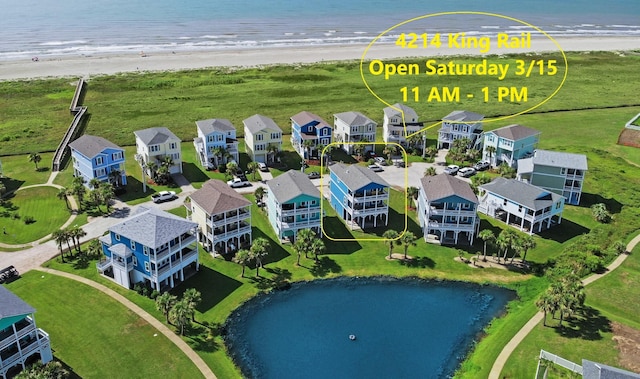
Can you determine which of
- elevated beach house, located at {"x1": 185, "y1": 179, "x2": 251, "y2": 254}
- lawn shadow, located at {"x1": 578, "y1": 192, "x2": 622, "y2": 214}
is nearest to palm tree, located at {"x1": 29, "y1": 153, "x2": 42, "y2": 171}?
elevated beach house, located at {"x1": 185, "y1": 179, "x2": 251, "y2": 254}

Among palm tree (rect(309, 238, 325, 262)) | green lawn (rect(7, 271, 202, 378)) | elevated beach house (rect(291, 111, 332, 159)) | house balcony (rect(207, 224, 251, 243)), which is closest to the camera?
green lawn (rect(7, 271, 202, 378))

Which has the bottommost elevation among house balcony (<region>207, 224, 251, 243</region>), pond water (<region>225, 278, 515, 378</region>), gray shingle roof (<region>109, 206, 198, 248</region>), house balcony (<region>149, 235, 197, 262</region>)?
pond water (<region>225, 278, 515, 378</region>)

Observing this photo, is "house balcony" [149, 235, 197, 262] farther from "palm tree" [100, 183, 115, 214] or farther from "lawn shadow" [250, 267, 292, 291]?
"palm tree" [100, 183, 115, 214]

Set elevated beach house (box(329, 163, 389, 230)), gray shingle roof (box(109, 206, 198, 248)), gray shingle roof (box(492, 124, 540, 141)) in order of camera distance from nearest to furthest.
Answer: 1. gray shingle roof (box(109, 206, 198, 248))
2. elevated beach house (box(329, 163, 389, 230))
3. gray shingle roof (box(492, 124, 540, 141))

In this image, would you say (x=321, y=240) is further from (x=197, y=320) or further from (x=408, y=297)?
(x=197, y=320)

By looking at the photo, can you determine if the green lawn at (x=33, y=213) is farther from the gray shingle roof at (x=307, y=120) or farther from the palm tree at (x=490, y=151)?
the palm tree at (x=490, y=151)

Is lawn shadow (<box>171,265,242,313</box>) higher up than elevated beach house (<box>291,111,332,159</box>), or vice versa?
elevated beach house (<box>291,111,332,159</box>)

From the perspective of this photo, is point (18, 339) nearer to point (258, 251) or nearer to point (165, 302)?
point (165, 302)
